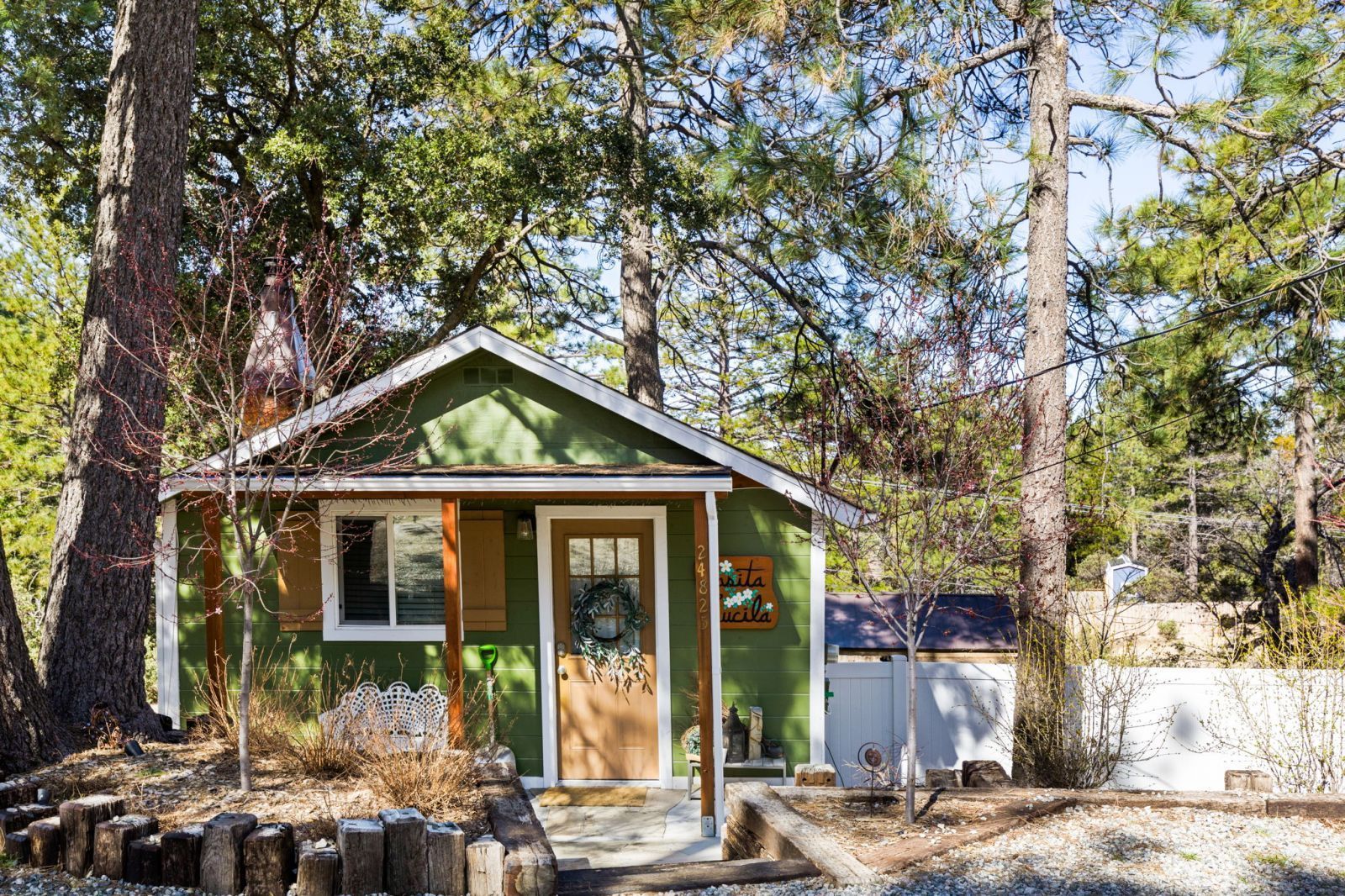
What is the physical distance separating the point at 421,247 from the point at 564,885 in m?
9.06

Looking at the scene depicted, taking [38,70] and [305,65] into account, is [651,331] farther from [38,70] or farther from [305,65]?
[38,70]

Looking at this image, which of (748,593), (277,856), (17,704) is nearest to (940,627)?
(748,593)

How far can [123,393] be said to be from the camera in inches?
277

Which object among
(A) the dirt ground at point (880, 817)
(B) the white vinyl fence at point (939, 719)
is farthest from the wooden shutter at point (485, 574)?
(A) the dirt ground at point (880, 817)

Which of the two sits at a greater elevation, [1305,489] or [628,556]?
[1305,489]

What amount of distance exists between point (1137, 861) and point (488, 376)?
227 inches

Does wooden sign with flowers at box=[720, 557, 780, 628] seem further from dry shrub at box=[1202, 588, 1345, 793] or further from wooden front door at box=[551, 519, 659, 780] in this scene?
dry shrub at box=[1202, 588, 1345, 793]

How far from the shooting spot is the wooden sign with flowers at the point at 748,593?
8203 millimetres

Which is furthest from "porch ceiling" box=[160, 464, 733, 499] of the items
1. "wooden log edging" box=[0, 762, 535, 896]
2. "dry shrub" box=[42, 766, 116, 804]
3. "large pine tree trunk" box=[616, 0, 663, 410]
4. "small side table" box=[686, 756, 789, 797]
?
"large pine tree trunk" box=[616, 0, 663, 410]

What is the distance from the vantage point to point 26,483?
661 inches

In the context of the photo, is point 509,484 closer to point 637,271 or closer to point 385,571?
point 385,571

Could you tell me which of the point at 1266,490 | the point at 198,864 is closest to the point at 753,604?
the point at 198,864

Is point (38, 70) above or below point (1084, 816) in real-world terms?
above

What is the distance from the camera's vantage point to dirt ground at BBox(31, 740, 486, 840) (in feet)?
17.1
